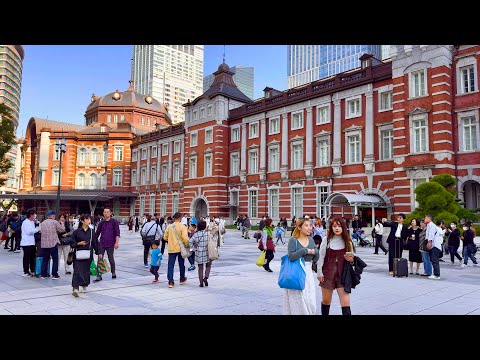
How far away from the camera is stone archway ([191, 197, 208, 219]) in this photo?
138 ft

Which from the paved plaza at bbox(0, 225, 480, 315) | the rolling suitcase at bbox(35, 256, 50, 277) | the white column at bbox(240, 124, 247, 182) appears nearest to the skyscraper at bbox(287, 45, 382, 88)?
the white column at bbox(240, 124, 247, 182)

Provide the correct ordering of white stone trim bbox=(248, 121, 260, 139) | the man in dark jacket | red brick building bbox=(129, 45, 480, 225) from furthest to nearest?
white stone trim bbox=(248, 121, 260, 139) → red brick building bbox=(129, 45, 480, 225) → the man in dark jacket

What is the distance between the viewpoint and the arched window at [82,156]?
58.0 m

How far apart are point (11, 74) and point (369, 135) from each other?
114202 millimetres

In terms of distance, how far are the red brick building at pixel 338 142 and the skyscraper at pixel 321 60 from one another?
87966 millimetres

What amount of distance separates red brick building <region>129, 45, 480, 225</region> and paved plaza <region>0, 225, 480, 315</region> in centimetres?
1395

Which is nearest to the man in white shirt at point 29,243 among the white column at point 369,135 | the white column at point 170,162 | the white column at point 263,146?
the white column at point 369,135

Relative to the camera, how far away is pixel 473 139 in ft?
75.6

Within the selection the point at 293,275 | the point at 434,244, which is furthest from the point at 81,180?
the point at 293,275

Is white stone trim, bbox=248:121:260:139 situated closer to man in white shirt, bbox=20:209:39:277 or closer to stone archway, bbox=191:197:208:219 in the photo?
stone archway, bbox=191:197:208:219

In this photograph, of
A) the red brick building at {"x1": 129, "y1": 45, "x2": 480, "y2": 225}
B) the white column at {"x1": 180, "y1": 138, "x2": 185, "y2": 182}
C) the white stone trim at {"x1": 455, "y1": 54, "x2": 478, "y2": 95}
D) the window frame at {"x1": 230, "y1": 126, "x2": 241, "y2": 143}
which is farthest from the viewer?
the white column at {"x1": 180, "y1": 138, "x2": 185, "y2": 182}
